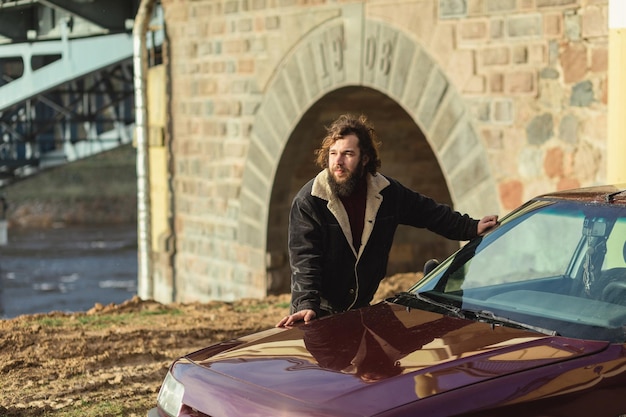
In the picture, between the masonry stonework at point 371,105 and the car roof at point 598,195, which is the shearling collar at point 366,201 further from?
the masonry stonework at point 371,105

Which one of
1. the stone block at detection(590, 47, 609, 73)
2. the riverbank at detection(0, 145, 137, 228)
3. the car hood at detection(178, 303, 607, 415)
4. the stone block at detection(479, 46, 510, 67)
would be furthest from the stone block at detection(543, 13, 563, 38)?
the riverbank at detection(0, 145, 137, 228)

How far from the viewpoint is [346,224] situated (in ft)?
Result: 18.1

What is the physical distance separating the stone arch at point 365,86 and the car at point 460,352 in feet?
15.0

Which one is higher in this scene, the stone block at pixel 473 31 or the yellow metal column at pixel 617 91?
the stone block at pixel 473 31

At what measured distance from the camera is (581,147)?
874 centimetres

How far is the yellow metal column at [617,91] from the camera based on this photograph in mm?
8125

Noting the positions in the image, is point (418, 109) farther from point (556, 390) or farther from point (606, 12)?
point (556, 390)

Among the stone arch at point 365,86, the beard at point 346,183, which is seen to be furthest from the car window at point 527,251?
the beard at point 346,183

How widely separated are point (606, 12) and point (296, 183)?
17.8ft

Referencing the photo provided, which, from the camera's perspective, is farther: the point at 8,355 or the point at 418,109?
the point at 418,109

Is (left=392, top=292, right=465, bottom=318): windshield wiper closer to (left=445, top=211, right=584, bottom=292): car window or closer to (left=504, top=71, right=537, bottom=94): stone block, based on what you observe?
(left=445, top=211, right=584, bottom=292): car window

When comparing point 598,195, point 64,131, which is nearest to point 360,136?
point 598,195

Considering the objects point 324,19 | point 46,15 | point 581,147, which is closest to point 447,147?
point 581,147

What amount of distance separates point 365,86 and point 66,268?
17.2m
